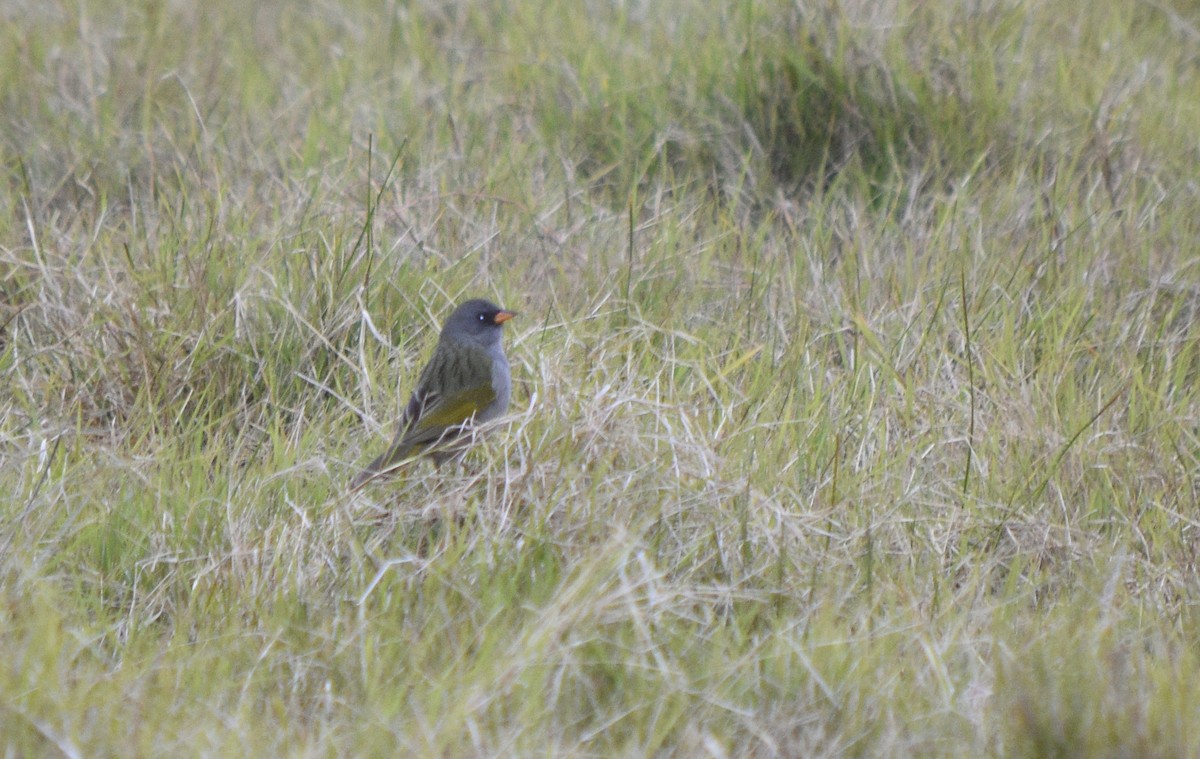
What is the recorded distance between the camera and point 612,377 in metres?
3.93

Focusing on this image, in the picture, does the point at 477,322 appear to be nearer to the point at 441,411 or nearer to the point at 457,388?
the point at 457,388

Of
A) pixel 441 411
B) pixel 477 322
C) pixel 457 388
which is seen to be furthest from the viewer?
pixel 477 322

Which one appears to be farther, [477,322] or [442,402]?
[477,322]

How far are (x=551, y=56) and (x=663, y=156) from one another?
0.96 metres

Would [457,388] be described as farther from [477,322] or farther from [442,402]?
[477,322]

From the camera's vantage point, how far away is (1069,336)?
4.38 meters

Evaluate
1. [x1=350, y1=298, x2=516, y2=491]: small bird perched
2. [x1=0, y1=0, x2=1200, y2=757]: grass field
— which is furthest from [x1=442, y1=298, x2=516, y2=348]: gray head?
[x1=0, y1=0, x2=1200, y2=757]: grass field

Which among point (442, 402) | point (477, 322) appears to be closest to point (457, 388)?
point (442, 402)

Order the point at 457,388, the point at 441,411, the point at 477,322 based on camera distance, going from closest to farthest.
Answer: the point at 441,411 → the point at 457,388 → the point at 477,322

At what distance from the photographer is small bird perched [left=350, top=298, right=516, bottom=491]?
11.9 ft

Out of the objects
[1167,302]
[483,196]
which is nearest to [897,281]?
[1167,302]

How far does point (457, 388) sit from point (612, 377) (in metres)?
0.41

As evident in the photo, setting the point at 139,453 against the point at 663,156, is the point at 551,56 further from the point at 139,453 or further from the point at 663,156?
the point at 139,453

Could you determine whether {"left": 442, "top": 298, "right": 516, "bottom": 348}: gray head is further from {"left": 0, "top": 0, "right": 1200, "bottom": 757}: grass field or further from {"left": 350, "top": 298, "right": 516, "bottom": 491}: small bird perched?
{"left": 0, "top": 0, "right": 1200, "bottom": 757}: grass field
